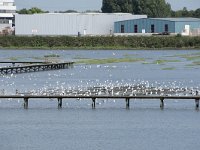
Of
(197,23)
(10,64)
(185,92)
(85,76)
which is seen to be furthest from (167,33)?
(185,92)

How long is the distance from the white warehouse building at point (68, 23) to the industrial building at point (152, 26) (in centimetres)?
234

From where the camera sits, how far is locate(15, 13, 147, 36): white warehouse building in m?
177

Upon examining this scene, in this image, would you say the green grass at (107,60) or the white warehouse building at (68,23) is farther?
the white warehouse building at (68,23)

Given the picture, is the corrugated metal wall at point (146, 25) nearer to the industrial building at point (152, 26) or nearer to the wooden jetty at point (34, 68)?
the industrial building at point (152, 26)

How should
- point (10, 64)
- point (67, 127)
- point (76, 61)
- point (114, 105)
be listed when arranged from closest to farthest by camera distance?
point (67, 127)
point (114, 105)
point (10, 64)
point (76, 61)

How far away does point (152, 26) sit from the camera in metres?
174

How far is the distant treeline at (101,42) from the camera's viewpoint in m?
158

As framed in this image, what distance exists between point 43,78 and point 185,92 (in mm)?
25687

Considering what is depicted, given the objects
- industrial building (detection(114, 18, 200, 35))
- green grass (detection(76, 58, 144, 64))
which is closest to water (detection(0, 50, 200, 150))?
green grass (detection(76, 58, 144, 64))

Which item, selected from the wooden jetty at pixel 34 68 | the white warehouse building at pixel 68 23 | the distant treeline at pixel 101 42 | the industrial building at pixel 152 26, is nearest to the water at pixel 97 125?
the wooden jetty at pixel 34 68

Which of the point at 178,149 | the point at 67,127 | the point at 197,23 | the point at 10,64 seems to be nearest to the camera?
the point at 178,149

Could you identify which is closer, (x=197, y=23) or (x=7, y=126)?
(x=7, y=126)

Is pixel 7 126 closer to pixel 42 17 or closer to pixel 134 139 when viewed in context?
Result: pixel 134 139

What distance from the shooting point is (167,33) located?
550 ft
